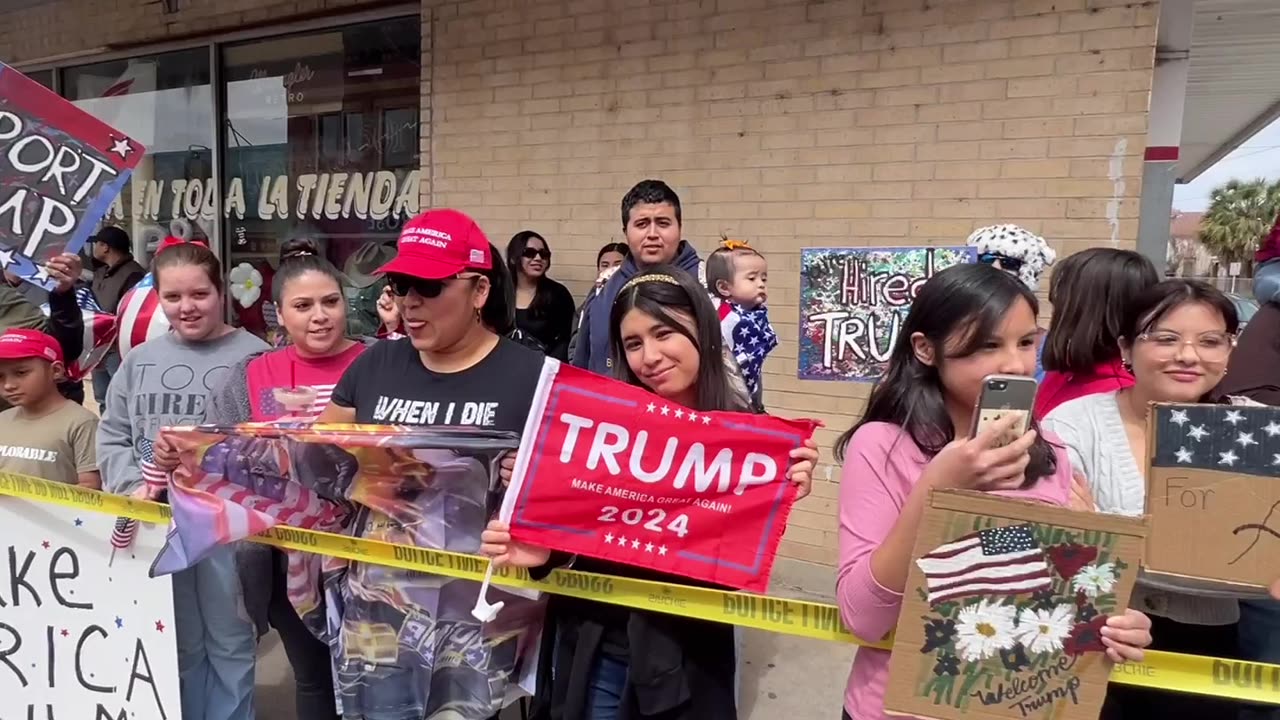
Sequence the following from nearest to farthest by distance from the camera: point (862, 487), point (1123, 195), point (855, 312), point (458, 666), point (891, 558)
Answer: point (891, 558) < point (862, 487) < point (458, 666) < point (1123, 195) < point (855, 312)

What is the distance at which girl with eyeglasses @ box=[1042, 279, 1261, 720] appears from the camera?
197cm

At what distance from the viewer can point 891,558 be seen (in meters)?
1.56

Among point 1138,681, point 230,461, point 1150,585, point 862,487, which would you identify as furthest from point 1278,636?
point 230,461

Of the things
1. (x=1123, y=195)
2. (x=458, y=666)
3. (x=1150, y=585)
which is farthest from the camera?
(x=1123, y=195)

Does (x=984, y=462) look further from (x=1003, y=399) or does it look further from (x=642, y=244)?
(x=642, y=244)

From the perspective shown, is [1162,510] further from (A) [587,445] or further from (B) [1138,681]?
(A) [587,445]

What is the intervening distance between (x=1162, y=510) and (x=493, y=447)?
1450 mm

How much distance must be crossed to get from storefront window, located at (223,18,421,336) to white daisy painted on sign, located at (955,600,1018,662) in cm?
559

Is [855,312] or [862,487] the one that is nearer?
[862,487]

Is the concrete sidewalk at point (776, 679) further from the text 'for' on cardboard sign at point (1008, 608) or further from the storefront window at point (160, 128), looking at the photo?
the storefront window at point (160, 128)

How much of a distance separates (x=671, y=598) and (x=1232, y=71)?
7308mm

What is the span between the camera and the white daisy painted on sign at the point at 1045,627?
5.08 ft

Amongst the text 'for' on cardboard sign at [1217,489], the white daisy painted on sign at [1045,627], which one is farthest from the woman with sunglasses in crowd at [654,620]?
the text 'for' on cardboard sign at [1217,489]

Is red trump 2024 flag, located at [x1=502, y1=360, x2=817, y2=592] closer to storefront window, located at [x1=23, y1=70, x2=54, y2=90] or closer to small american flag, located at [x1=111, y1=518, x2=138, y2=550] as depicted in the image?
small american flag, located at [x1=111, y1=518, x2=138, y2=550]
